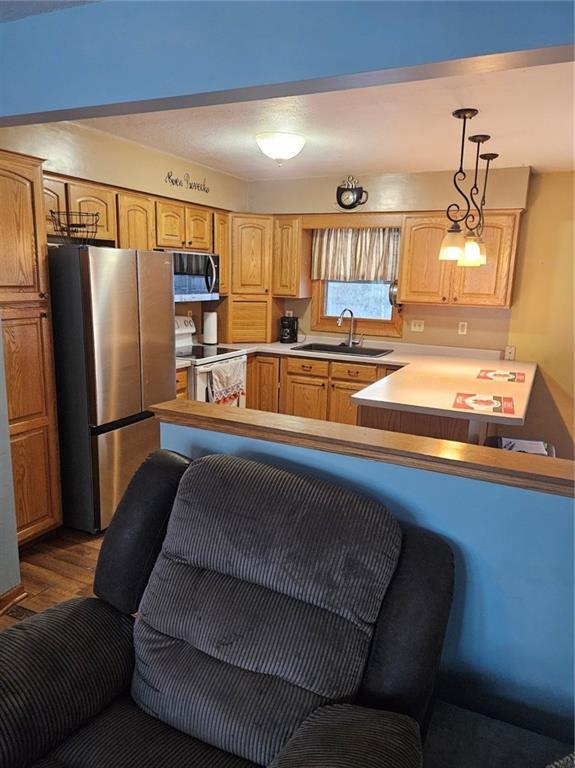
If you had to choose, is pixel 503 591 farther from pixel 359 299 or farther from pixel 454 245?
pixel 359 299

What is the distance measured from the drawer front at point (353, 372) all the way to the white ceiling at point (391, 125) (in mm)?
1527

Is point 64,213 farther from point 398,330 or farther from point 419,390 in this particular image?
point 398,330

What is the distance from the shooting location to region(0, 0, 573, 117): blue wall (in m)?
1.21

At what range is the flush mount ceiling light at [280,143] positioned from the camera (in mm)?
2973

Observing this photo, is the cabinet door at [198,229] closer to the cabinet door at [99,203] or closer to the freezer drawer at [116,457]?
the cabinet door at [99,203]

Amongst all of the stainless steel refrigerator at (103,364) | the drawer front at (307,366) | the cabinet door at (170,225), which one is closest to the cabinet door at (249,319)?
the drawer front at (307,366)

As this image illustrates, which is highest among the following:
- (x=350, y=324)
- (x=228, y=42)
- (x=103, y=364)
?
(x=228, y=42)

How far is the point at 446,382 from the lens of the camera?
3.25m

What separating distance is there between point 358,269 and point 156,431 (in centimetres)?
240

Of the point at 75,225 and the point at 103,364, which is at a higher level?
the point at 75,225

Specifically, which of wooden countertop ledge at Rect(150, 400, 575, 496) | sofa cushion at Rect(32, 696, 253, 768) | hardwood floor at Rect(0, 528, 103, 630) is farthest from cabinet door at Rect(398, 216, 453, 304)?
sofa cushion at Rect(32, 696, 253, 768)

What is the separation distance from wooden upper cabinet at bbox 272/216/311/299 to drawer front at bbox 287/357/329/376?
0.70 m

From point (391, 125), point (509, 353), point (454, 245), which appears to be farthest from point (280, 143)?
point (509, 353)

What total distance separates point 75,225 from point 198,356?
144cm
